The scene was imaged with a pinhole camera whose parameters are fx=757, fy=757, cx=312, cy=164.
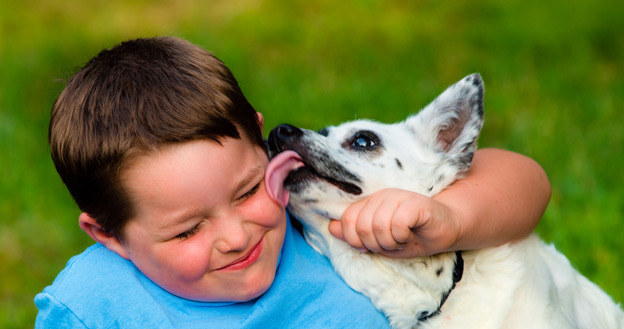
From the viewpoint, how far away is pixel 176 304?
107 inches

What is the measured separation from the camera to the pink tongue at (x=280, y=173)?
2.56m

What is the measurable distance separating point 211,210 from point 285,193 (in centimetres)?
35

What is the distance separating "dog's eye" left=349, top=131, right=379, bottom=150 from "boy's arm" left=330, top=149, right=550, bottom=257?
32 cm

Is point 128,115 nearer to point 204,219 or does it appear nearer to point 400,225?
point 204,219

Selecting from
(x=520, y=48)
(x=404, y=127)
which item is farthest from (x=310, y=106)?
(x=404, y=127)

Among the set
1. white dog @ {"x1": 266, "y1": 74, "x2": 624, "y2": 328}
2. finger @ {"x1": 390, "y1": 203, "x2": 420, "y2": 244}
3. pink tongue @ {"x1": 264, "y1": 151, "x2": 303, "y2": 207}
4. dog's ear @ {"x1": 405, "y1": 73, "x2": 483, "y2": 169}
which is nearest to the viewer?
finger @ {"x1": 390, "y1": 203, "x2": 420, "y2": 244}

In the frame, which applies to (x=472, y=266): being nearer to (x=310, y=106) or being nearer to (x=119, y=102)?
(x=119, y=102)

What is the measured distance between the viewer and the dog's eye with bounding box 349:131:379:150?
9.45 feet

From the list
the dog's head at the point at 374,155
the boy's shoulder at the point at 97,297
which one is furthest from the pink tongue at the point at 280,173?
the boy's shoulder at the point at 97,297

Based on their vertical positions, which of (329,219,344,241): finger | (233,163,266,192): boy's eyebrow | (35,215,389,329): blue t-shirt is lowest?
(35,215,389,329): blue t-shirt

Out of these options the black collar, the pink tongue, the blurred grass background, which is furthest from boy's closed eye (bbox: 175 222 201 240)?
the blurred grass background

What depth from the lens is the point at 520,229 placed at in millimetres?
2877

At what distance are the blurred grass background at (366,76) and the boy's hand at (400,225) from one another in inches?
70.7

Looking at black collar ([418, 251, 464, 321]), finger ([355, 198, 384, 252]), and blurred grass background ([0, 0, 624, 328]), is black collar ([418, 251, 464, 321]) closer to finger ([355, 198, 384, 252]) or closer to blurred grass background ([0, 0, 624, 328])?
finger ([355, 198, 384, 252])
